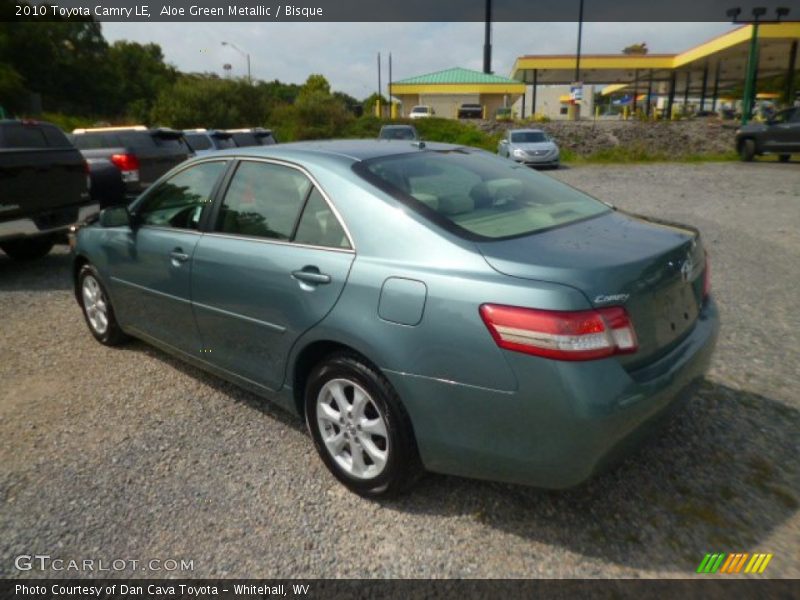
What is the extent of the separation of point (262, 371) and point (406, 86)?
176 ft

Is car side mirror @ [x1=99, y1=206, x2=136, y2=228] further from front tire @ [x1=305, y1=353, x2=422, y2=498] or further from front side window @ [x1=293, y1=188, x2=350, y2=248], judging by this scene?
front tire @ [x1=305, y1=353, x2=422, y2=498]

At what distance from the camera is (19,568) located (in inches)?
97.0

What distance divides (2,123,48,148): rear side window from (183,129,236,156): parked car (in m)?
5.86

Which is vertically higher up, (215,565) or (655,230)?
(655,230)

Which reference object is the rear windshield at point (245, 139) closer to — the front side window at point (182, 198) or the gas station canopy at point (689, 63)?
the front side window at point (182, 198)

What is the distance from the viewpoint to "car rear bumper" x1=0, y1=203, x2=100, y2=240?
668cm

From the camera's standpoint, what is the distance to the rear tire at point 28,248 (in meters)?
8.05

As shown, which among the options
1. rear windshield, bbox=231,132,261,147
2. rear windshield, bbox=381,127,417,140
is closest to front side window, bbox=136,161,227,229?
rear windshield, bbox=231,132,261,147

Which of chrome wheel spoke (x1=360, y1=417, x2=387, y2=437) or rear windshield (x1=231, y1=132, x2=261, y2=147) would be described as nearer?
chrome wheel spoke (x1=360, y1=417, x2=387, y2=437)

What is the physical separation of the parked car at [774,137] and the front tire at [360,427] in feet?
70.1

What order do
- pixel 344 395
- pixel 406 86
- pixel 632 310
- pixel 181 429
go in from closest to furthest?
pixel 632 310 → pixel 344 395 → pixel 181 429 → pixel 406 86

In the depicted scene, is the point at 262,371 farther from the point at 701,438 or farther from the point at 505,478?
the point at 701,438

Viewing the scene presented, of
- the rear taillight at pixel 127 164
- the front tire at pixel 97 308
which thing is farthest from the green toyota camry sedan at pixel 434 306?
the rear taillight at pixel 127 164

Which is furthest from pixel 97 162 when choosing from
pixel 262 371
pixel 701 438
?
pixel 701 438
